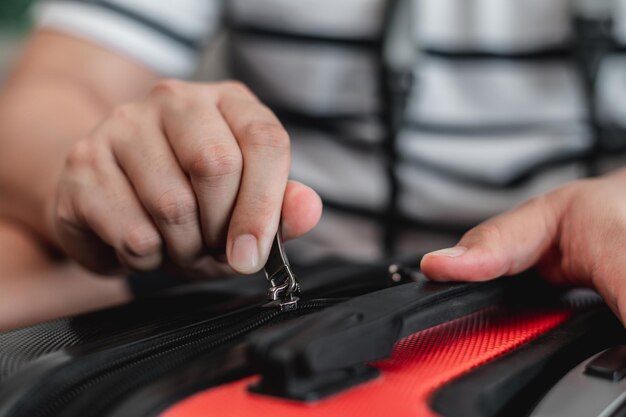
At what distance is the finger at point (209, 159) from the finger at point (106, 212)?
0.13ft

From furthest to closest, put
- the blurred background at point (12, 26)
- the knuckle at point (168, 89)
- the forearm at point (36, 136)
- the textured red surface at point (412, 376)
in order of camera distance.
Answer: the blurred background at point (12, 26) < the forearm at point (36, 136) < the knuckle at point (168, 89) < the textured red surface at point (412, 376)

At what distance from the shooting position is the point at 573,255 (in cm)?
44

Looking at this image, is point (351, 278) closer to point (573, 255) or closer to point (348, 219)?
point (573, 255)

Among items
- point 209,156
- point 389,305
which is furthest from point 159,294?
point 389,305

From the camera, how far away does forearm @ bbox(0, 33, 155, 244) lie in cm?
A: 73

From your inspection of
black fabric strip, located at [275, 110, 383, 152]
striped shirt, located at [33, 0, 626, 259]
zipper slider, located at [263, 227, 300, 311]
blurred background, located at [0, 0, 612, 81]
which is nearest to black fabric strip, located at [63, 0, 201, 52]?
striped shirt, located at [33, 0, 626, 259]

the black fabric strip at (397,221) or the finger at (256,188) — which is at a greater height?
the finger at (256,188)

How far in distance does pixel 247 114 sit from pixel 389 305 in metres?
0.19

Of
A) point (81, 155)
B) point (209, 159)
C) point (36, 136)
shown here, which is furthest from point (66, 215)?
point (36, 136)

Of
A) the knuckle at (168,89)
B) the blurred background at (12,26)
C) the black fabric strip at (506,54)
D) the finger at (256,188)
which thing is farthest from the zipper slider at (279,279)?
the blurred background at (12,26)

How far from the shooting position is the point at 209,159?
439mm

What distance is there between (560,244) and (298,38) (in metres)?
0.46

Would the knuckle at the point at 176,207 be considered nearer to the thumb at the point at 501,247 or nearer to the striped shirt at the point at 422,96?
the thumb at the point at 501,247

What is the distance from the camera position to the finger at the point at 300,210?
0.44 m
